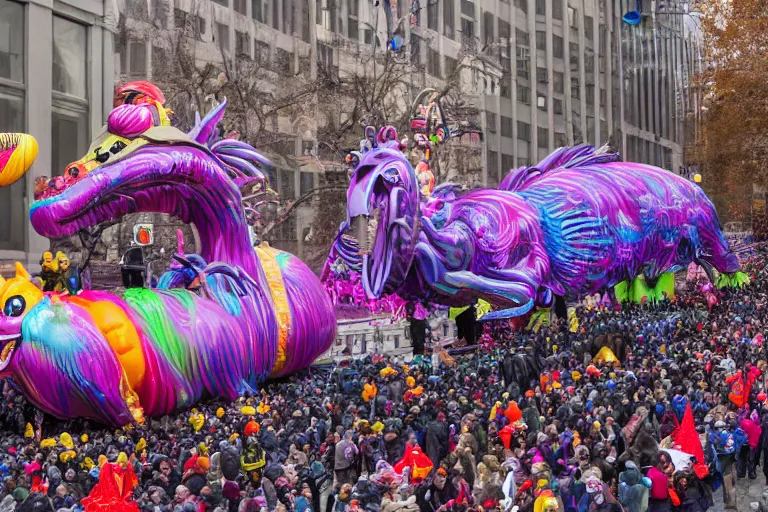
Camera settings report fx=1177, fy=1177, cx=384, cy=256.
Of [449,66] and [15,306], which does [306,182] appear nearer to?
[449,66]

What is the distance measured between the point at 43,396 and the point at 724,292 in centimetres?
1493

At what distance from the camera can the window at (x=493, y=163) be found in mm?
33750

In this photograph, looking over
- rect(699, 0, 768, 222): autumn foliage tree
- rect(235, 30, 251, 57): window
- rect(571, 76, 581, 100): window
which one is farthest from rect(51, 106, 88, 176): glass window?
rect(571, 76, 581, 100): window

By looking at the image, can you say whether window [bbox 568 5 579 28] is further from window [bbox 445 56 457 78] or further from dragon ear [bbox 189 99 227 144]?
dragon ear [bbox 189 99 227 144]

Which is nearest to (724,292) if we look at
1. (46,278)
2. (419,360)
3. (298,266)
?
(419,360)

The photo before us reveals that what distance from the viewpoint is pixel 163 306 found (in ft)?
42.5

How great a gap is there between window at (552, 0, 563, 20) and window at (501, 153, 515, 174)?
5.78 m

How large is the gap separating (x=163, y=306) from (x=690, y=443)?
595 centimetres

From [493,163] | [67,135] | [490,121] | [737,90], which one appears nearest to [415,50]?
[490,121]

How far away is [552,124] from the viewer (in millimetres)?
37656

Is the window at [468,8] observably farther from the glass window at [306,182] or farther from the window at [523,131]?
the glass window at [306,182]

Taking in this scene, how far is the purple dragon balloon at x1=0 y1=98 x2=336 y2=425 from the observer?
11953 mm

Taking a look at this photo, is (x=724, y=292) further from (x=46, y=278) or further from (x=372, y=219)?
(x=46, y=278)

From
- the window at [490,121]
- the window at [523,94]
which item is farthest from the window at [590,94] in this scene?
the window at [490,121]
